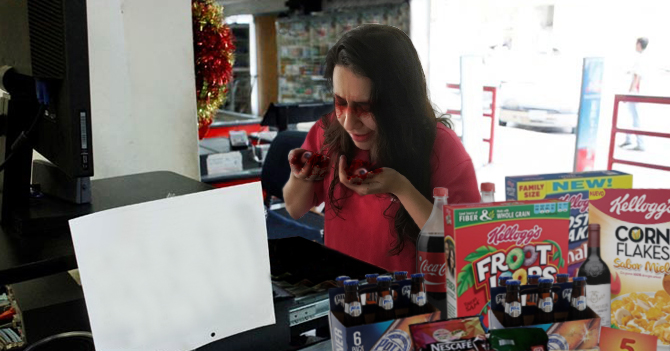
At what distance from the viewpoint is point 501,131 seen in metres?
7.40

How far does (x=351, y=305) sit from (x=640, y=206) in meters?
0.52

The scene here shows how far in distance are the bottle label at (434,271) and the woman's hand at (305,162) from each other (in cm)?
62

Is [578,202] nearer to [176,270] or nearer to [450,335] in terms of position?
[450,335]

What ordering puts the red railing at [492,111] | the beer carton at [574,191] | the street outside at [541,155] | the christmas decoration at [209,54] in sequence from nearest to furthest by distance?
the beer carton at [574,191], the christmas decoration at [209,54], the street outside at [541,155], the red railing at [492,111]

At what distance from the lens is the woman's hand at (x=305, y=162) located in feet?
5.09

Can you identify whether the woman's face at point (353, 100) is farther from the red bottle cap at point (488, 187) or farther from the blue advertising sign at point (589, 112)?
the blue advertising sign at point (589, 112)

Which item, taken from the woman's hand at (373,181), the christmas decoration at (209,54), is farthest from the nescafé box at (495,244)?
the christmas decoration at (209,54)

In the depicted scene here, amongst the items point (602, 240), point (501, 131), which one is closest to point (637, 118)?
point (501, 131)

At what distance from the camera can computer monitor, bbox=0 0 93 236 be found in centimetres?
98

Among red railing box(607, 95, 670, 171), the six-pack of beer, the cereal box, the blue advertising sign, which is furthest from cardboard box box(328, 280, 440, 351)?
the blue advertising sign

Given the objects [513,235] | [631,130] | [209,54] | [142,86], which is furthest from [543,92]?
[513,235]

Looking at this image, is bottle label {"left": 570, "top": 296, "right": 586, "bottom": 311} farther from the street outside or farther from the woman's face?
the street outside

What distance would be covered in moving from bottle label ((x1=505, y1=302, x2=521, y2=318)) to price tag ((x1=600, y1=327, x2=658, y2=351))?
17 cm

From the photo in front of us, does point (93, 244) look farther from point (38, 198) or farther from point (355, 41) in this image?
point (355, 41)
